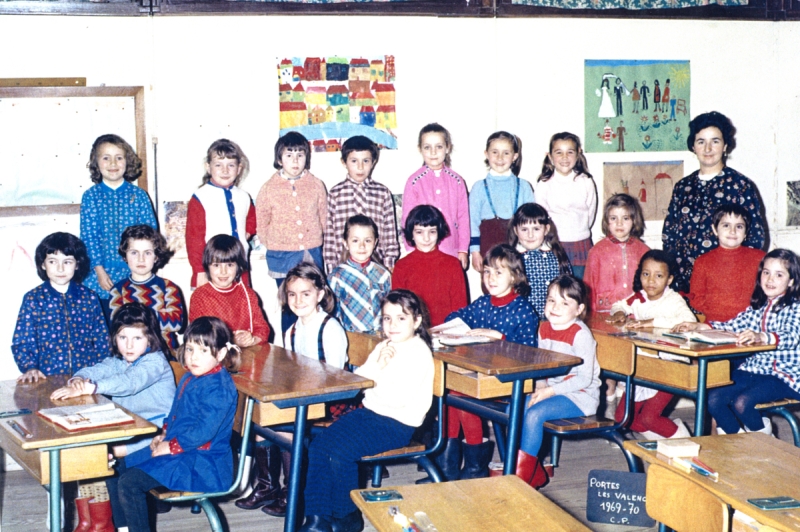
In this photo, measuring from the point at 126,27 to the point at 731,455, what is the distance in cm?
412

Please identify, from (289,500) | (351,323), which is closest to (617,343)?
(351,323)

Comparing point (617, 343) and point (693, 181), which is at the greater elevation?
point (693, 181)

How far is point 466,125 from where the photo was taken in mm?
5922

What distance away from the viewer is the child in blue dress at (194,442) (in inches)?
133

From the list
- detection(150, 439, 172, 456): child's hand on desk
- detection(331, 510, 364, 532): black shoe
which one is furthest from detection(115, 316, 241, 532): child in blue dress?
detection(331, 510, 364, 532): black shoe

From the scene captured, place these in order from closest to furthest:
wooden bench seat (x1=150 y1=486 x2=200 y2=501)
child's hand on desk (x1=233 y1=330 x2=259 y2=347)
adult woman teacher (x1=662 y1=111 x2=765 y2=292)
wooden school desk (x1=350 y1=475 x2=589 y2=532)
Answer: wooden school desk (x1=350 y1=475 x2=589 y2=532) < wooden bench seat (x1=150 y1=486 x2=200 y2=501) < child's hand on desk (x1=233 y1=330 x2=259 y2=347) < adult woman teacher (x1=662 y1=111 x2=765 y2=292)

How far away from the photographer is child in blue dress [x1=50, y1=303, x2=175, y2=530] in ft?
12.1

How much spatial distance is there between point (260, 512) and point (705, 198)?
331 centimetres

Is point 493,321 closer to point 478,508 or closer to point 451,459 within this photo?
point 451,459

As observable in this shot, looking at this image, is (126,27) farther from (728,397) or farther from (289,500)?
(728,397)

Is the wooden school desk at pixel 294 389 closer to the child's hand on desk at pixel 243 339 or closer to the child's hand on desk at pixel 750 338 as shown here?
the child's hand on desk at pixel 243 339

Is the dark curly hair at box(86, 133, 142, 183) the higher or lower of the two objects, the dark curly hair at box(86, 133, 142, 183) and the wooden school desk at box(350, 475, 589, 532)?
the higher

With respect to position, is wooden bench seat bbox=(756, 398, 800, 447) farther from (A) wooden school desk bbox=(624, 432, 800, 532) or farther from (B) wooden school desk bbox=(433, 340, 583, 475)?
(A) wooden school desk bbox=(624, 432, 800, 532)

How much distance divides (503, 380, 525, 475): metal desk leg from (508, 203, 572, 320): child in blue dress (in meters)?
1.31
